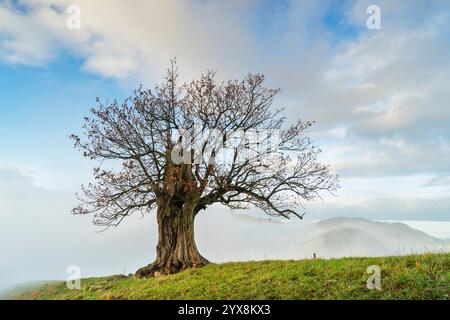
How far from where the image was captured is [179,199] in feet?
68.4

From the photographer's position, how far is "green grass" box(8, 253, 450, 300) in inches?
424

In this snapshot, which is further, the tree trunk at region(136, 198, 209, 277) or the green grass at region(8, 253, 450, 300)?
the tree trunk at region(136, 198, 209, 277)

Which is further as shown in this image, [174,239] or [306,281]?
[174,239]

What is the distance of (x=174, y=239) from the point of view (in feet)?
68.1

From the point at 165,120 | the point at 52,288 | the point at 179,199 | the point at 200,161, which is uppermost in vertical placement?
the point at 165,120

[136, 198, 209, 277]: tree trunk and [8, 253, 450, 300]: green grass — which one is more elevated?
[136, 198, 209, 277]: tree trunk

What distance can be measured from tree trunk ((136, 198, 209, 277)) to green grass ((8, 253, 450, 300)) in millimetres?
2091

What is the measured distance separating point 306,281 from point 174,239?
383 inches

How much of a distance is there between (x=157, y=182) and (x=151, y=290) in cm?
629

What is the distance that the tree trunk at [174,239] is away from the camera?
20.3 meters
